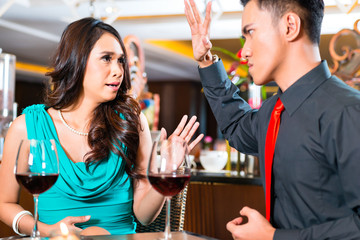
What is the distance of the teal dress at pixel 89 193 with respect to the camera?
183 centimetres

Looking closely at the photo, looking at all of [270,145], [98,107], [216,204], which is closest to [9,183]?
[98,107]

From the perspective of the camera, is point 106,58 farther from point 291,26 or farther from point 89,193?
point 291,26

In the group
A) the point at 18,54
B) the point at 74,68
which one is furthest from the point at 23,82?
the point at 74,68

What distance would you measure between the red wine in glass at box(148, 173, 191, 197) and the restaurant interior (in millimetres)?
751

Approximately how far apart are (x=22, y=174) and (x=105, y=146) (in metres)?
0.78

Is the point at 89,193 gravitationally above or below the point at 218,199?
above

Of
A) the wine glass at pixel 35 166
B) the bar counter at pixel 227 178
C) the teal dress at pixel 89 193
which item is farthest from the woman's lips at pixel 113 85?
the bar counter at pixel 227 178

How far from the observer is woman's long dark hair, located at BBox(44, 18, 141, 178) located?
6.35 feet

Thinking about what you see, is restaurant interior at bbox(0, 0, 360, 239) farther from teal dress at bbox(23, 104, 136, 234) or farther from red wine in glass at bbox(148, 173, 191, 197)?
red wine in glass at bbox(148, 173, 191, 197)

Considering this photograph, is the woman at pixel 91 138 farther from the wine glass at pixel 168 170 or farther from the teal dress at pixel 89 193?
the wine glass at pixel 168 170

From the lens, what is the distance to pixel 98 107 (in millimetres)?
2055

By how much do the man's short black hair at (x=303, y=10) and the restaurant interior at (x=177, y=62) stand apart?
848mm

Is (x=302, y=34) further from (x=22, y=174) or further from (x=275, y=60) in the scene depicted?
(x=22, y=174)

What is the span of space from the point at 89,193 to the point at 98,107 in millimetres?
420
